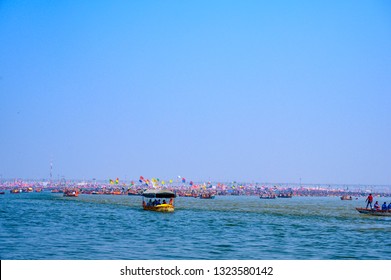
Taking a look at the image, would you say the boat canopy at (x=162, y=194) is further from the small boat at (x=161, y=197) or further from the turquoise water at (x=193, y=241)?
the turquoise water at (x=193, y=241)

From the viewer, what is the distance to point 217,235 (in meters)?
37.9

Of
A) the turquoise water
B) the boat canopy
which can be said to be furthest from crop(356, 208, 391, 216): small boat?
the boat canopy

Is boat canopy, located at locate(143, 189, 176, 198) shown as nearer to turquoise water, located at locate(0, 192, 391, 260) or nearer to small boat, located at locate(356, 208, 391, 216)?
turquoise water, located at locate(0, 192, 391, 260)

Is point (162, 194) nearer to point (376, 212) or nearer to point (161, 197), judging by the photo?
point (161, 197)

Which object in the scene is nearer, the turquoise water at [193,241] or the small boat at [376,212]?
the turquoise water at [193,241]

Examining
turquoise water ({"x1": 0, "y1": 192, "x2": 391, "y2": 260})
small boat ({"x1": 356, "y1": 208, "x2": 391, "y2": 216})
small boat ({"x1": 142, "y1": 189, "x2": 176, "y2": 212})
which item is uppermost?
small boat ({"x1": 142, "y1": 189, "x2": 176, "y2": 212})

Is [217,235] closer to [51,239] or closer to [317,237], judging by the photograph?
[317,237]

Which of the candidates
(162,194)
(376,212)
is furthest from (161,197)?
(376,212)

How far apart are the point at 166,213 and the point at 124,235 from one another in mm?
25913

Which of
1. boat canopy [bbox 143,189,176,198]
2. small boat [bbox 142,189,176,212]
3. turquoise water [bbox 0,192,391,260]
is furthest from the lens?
small boat [bbox 142,189,176,212]

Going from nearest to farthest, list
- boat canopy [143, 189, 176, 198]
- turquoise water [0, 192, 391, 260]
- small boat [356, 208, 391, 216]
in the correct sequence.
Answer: turquoise water [0, 192, 391, 260]
small boat [356, 208, 391, 216]
boat canopy [143, 189, 176, 198]

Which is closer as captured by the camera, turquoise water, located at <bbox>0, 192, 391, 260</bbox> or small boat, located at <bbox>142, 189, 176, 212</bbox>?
turquoise water, located at <bbox>0, 192, 391, 260</bbox>

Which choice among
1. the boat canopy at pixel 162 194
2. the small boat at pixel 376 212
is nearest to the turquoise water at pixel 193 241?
the small boat at pixel 376 212
